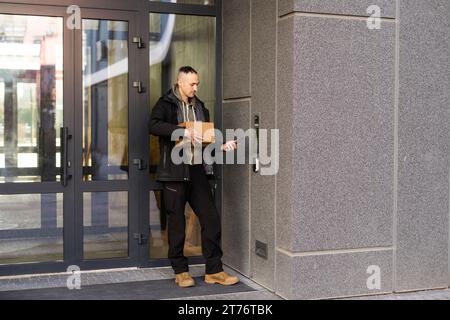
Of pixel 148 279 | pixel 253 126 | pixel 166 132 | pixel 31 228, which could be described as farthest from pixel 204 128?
pixel 31 228

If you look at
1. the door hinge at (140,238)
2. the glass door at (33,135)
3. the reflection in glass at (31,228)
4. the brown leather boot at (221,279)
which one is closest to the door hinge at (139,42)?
the glass door at (33,135)

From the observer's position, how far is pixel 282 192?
15.5ft

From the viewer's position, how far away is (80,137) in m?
5.48

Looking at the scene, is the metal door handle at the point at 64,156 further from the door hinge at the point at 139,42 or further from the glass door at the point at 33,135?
the door hinge at the point at 139,42

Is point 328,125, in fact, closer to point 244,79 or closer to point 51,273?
point 244,79

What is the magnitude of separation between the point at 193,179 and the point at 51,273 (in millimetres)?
1484

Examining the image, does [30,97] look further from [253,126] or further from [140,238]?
[253,126]

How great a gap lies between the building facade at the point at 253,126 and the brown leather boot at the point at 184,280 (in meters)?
0.56

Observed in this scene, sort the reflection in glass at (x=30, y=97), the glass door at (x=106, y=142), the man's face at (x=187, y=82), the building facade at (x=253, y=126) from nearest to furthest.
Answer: the building facade at (x=253, y=126) → the man's face at (x=187, y=82) → the reflection in glass at (x=30, y=97) → the glass door at (x=106, y=142)

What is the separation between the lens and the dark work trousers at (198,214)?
5.07m

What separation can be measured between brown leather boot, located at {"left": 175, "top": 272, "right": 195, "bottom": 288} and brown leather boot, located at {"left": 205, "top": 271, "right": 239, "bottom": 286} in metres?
0.17
